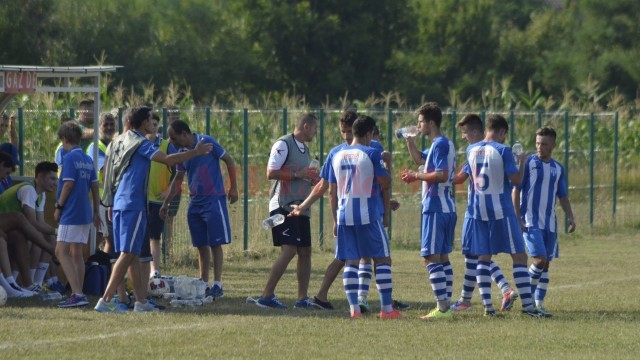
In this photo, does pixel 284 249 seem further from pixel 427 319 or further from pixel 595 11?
pixel 595 11

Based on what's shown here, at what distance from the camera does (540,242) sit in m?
12.5

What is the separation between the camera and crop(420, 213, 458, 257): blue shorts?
12008mm

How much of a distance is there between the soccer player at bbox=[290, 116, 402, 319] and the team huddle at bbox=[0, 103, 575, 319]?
1 cm

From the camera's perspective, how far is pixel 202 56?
50062mm

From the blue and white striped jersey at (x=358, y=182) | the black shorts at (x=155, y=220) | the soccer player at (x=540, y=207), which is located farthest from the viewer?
the black shorts at (x=155, y=220)

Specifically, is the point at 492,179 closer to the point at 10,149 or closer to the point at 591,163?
the point at 10,149

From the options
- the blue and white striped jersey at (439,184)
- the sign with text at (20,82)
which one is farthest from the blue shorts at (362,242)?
the sign with text at (20,82)

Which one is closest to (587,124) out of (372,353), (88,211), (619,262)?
(619,262)

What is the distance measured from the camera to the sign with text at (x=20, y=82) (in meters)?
13.2

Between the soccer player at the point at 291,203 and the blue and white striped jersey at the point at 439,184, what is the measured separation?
4.06ft

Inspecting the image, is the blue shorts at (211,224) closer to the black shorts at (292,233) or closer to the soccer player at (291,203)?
the soccer player at (291,203)

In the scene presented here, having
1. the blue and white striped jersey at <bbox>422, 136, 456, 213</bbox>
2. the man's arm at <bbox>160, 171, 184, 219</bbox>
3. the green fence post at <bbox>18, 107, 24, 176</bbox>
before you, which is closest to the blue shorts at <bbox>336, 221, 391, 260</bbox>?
the blue and white striped jersey at <bbox>422, 136, 456, 213</bbox>

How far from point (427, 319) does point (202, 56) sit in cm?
3906

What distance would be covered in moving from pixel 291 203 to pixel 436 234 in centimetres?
159
